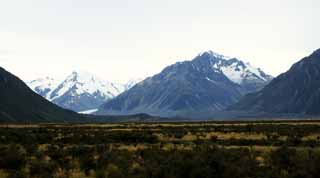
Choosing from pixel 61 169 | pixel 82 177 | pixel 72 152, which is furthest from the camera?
pixel 72 152

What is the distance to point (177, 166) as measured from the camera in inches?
995

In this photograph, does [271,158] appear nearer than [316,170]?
No

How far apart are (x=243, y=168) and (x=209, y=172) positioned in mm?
1878

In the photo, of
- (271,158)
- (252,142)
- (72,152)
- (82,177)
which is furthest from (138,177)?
(252,142)

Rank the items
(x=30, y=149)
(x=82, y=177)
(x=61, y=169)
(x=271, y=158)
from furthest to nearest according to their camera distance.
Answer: (x=30, y=149)
(x=271, y=158)
(x=61, y=169)
(x=82, y=177)

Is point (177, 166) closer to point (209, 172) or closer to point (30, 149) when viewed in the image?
point (209, 172)

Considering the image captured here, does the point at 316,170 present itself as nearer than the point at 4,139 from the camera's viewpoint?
Yes

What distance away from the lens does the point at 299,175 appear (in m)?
23.8

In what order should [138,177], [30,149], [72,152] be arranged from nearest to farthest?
[138,177] < [72,152] < [30,149]

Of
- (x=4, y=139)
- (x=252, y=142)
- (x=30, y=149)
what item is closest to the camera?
(x=30, y=149)

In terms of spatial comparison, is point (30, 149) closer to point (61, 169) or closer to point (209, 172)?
point (61, 169)

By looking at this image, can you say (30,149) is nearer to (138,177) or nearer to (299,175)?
(138,177)

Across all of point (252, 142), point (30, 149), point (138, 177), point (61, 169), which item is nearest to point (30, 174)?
point (61, 169)

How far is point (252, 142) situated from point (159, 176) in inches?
866
